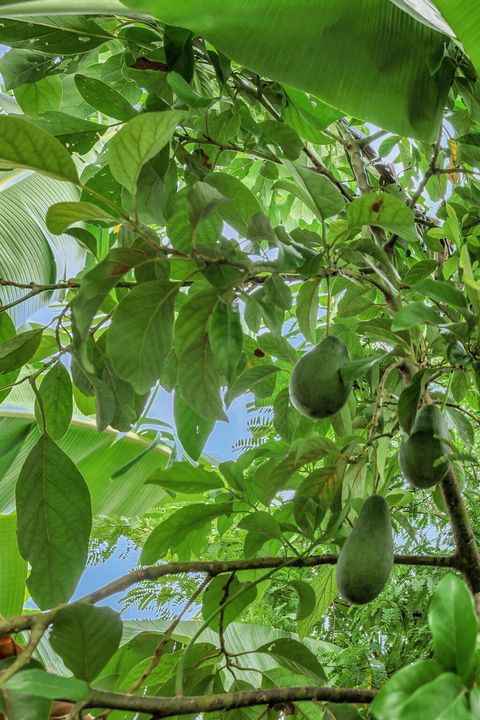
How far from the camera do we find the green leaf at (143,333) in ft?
1.64

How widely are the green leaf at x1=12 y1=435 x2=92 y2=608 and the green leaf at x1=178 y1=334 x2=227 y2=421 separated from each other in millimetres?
123

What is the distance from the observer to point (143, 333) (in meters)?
0.51

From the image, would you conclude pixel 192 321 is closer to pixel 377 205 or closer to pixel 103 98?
pixel 377 205

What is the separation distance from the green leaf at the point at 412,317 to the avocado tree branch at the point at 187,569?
22 centimetres

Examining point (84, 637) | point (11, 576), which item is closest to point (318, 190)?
point (84, 637)

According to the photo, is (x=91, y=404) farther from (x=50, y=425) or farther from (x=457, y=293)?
(x=457, y=293)

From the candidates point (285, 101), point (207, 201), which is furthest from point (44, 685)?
point (285, 101)

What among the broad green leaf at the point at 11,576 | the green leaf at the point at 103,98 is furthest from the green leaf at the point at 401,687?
the broad green leaf at the point at 11,576

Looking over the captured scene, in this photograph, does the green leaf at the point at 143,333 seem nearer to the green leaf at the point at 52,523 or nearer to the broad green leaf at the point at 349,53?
the green leaf at the point at 52,523

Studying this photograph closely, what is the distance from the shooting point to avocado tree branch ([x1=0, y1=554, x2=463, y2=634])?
14.4 inches

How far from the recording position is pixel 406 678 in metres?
0.28

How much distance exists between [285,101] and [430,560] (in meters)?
0.62

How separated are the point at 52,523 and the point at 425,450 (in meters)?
0.32

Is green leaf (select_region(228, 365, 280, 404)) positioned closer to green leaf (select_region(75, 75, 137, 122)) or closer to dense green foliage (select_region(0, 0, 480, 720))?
dense green foliage (select_region(0, 0, 480, 720))
